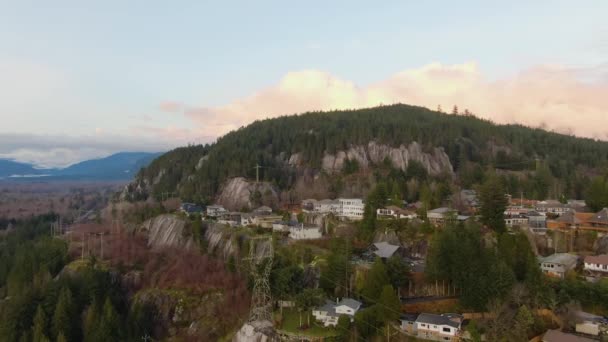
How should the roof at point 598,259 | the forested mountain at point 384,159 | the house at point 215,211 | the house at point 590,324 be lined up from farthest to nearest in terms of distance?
the forested mountain at point 384,159
the house at point 215,211
the roof at point 598,259
the house at point 590,324

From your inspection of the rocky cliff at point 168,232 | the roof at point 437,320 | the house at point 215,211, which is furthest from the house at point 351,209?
the roof at point 437,320

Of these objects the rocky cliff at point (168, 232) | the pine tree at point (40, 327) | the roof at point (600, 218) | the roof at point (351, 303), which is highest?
the roof at point (600, 218)

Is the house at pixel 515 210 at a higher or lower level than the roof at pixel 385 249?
higher

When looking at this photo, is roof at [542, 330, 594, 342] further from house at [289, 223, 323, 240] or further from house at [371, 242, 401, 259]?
house at [289, 223, 323, 240]

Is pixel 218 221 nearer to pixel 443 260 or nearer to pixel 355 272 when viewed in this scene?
pixel 355 272

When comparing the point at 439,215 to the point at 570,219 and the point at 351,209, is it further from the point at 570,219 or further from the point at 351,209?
the point at 570,219

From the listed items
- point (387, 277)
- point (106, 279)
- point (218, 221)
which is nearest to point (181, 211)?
point (218, 221)

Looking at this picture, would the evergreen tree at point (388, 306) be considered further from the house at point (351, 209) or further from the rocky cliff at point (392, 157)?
the rocky cliff at point (392, 157)
